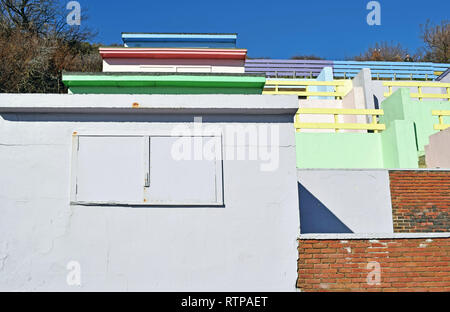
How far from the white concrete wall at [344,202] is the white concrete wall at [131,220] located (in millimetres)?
3664

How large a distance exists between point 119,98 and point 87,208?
177 centimetres

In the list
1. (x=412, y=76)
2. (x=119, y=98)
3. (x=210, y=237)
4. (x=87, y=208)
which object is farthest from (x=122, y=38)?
(x=412, y=76)

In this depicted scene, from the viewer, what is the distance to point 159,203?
5418mm

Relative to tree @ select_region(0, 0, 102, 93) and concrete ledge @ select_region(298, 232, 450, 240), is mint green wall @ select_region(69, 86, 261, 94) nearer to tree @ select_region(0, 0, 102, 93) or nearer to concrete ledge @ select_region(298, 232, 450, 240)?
concrete ledge @ select_region(298, 232, 450, 240)

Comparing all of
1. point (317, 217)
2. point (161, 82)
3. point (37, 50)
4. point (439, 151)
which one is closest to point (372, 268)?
point (317, 217)

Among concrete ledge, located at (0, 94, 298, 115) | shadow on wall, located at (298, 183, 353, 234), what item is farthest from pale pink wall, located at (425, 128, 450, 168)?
concrete ledge, located at (0, 94, 298, 115)

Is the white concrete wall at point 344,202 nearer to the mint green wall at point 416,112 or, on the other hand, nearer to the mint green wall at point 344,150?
the mint green wall at point 344,150

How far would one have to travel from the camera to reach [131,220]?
5402 millimetres

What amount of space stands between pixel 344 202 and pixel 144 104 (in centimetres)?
597

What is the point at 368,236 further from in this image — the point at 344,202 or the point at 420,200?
the point at 420,200

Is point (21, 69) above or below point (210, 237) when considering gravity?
above
